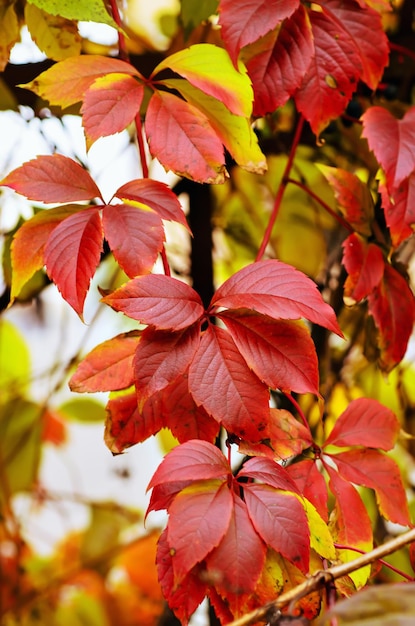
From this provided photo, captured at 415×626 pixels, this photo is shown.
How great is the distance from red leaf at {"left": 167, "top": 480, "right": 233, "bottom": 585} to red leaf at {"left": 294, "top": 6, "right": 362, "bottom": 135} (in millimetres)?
271

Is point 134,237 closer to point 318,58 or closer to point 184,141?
point 184,141

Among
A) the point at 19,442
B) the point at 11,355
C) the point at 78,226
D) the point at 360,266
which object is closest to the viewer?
the point at 78,226

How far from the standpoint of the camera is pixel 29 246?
1.47ft

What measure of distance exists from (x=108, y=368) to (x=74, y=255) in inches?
2.8

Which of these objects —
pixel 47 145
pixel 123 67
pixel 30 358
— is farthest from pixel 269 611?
pixel 30 358

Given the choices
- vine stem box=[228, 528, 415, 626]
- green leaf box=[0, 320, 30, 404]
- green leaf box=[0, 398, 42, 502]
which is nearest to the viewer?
vine stem box=[228, 528, 415, 626]

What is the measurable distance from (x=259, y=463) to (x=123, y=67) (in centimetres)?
26

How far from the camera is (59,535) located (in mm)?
1474

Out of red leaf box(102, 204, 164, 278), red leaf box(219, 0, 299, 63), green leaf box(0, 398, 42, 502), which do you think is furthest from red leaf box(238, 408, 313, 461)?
green leaf box(0, 398, 42, 502)

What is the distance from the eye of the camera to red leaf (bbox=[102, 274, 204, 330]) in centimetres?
39

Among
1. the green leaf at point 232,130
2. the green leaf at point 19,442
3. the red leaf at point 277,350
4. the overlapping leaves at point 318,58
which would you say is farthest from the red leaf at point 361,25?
the green leaf at point 19,442

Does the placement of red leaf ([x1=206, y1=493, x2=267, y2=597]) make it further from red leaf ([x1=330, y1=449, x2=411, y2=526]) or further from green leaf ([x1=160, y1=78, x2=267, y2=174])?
green leaf ([x1=160, y1=78, x2=267, y2=174])

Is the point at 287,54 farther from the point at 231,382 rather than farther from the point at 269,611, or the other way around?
the point at 269,611

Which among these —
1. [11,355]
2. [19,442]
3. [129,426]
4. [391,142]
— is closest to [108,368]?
[129,426]
